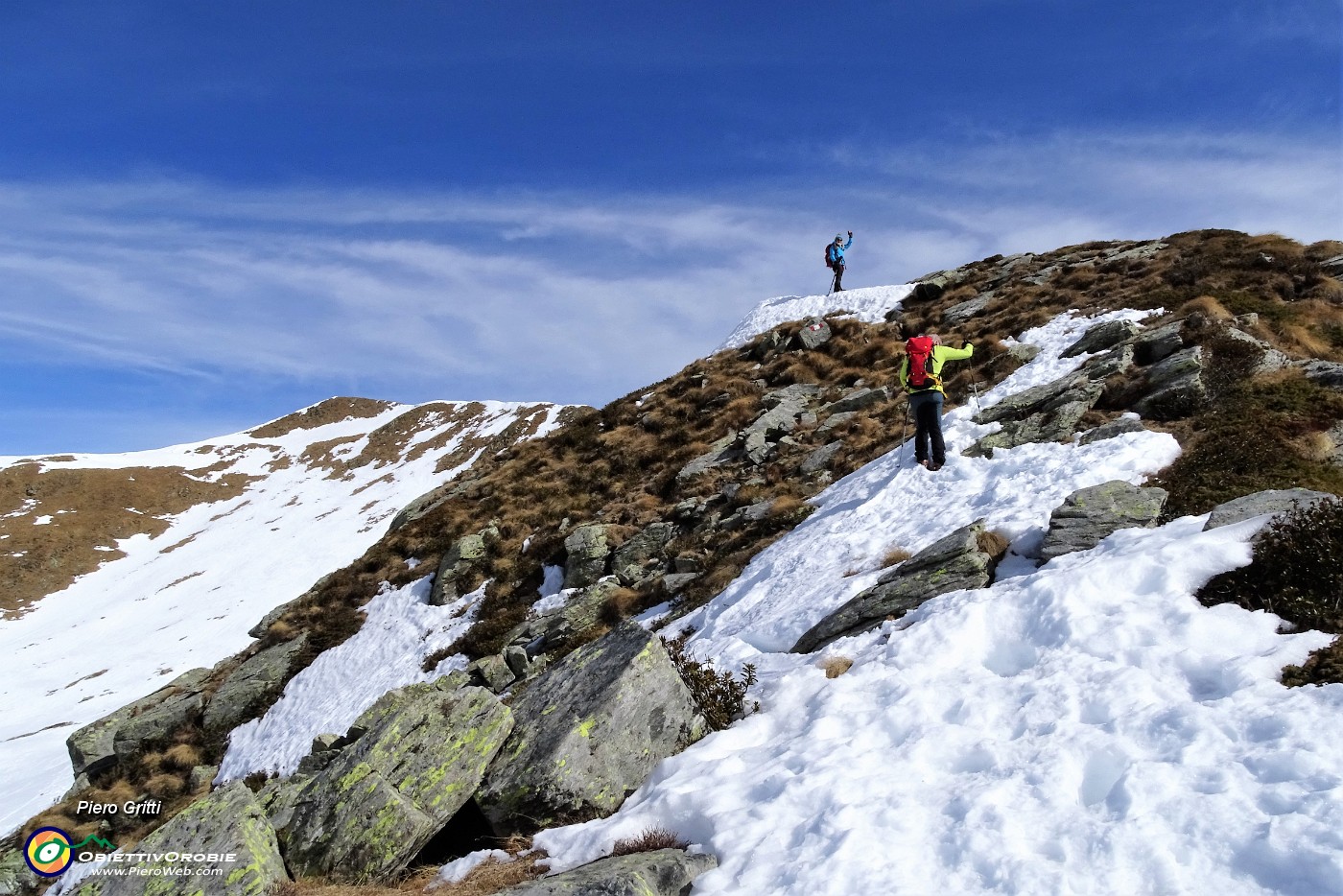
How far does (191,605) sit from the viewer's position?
1740 inches

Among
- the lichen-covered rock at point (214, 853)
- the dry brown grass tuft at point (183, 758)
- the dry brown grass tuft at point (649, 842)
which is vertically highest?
the dry brown grass tuft at point (649, 842)

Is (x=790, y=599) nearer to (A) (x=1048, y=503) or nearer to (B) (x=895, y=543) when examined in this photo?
(B) (x=895, y=543)

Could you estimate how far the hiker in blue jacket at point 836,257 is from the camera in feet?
124

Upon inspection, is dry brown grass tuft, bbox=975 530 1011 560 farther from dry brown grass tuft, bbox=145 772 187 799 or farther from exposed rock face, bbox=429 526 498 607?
dry brown grass tuft, bbox=145 772 187 799

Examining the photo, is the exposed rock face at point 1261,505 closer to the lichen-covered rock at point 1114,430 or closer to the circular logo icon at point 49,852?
the lichen-covered rock at point 1114,430

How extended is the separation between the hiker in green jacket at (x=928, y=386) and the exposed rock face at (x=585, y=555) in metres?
9.67

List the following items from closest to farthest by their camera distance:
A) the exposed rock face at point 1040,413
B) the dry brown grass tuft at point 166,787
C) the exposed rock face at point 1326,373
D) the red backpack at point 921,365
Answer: the exposed rock face at point 1326,373 → the exposed rock face at point 1040,413 → the red backpack at point 921,365 → the dry brown grass tuft at point 166,787

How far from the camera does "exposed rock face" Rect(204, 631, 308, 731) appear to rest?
21734mm

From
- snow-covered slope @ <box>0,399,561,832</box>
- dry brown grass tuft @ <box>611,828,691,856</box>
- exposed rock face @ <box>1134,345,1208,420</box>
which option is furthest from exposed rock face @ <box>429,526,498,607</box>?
exposed rock face @ <box>1134,345,1208,420</box>

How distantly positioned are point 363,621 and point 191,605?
96.3 feet

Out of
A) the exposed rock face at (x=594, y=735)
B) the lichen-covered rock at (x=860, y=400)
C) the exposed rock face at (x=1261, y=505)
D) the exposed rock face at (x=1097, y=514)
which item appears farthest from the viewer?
the lichen-covered rock at (x=860, y=400)

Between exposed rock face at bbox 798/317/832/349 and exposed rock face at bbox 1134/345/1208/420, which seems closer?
exposed rock face at bbox 1134/345/1208/420

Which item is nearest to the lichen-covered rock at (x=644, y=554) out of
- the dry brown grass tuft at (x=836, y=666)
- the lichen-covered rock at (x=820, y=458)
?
the lichen-covered rock at (x=820, y=458)

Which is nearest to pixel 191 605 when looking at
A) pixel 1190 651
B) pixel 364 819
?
pixel 364 819
